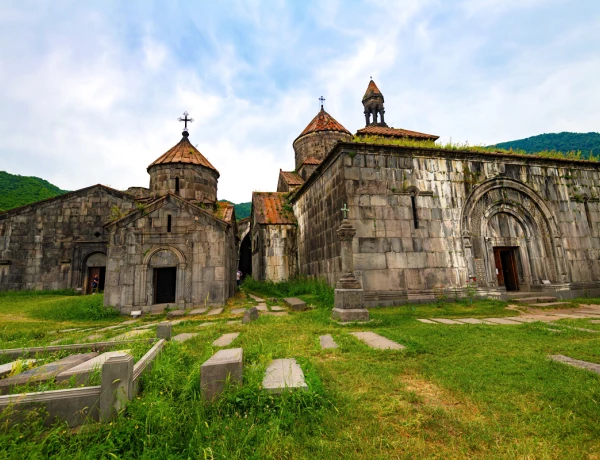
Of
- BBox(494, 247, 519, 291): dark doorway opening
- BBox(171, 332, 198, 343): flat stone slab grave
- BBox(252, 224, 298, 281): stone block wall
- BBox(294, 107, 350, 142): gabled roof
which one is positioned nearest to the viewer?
BBox(171, 332, 198, 343): flat stone slab grave

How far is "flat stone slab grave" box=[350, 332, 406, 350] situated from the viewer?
4.34 metres

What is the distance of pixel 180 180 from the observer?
13.8 m

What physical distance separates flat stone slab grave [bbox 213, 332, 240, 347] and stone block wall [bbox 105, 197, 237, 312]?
501cm

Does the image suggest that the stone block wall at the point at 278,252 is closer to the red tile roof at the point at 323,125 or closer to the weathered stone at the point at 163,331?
the red tile roof at the point at 323,125

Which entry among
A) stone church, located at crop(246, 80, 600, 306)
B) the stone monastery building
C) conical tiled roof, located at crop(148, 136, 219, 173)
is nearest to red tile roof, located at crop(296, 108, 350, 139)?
conical tiled roof, located at crop(148, 136, 219, 173)

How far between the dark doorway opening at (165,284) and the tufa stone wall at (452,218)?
568 cm

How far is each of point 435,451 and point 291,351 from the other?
2519 millimetres

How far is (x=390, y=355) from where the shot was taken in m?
3.94

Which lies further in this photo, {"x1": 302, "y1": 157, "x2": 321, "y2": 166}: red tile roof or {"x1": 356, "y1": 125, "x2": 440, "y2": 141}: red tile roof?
{"x1": 302, "y1": 157, "x2": 321, "y2": 166}: red tile roof

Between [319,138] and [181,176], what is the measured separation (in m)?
9.69

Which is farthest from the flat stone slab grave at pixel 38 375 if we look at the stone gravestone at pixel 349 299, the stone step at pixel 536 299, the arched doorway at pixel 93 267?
the arched doorway at pixel 93 267

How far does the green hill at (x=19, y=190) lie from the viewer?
84.0 feet

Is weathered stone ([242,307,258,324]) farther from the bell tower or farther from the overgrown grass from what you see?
the bell tower

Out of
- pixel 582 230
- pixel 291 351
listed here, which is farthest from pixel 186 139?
pixel 582 230
